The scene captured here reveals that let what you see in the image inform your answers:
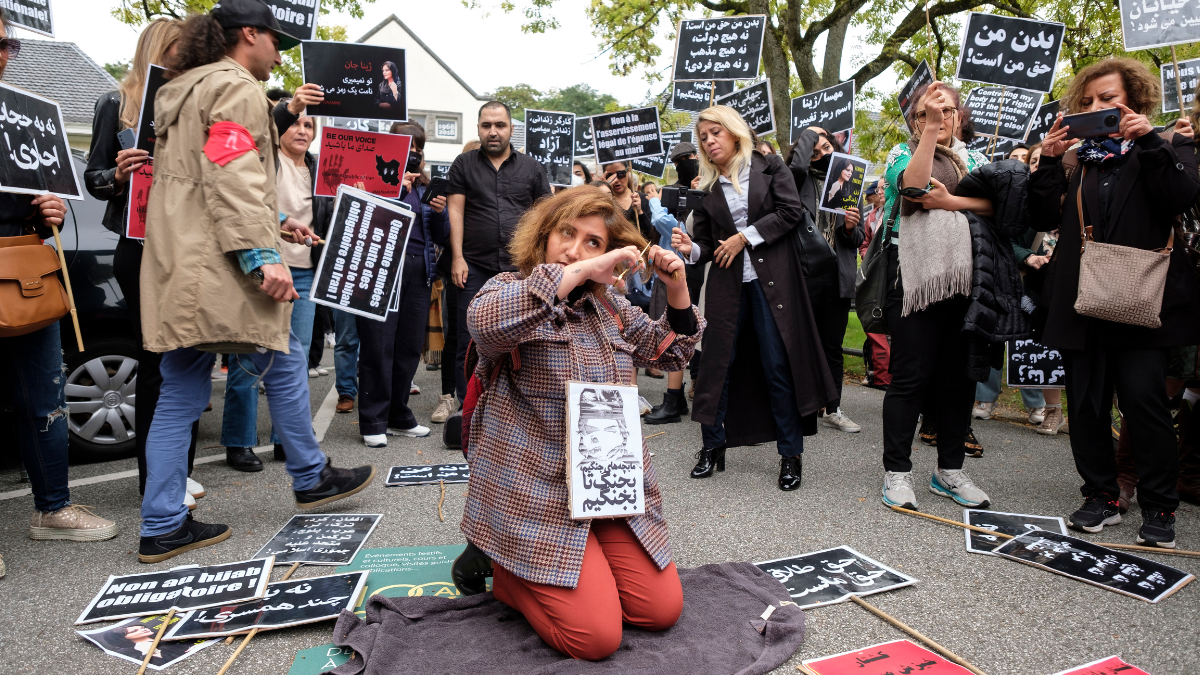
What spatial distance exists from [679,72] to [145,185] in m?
5.39

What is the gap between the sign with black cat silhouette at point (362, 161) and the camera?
4.81 meters

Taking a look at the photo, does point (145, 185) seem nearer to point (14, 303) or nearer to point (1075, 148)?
point (14, 303)

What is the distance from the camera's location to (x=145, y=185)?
3.68 metres

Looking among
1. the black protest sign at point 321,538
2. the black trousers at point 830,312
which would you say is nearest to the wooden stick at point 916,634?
the black protest sign at point 321,538

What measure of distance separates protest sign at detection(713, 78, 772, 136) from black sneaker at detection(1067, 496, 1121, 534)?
454cm

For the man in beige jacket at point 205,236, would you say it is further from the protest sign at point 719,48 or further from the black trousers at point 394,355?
the protest sign at point 719,48

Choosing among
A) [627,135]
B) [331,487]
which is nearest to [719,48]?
[627,135]

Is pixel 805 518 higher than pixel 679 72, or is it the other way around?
pixel 679 72

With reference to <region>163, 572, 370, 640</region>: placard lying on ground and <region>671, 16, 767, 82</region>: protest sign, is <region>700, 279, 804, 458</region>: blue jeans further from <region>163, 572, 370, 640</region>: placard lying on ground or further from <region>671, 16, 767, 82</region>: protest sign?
<region>671, 16, 767, 82</region>: protest sign

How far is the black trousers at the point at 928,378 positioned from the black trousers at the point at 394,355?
10.7 feet

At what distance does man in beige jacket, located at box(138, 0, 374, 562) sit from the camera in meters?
2.99

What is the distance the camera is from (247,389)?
4602 mm

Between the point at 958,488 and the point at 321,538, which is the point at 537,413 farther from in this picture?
the point at 958,488

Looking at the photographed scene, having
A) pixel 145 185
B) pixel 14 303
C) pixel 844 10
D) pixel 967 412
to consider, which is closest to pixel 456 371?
pixel 145 185
